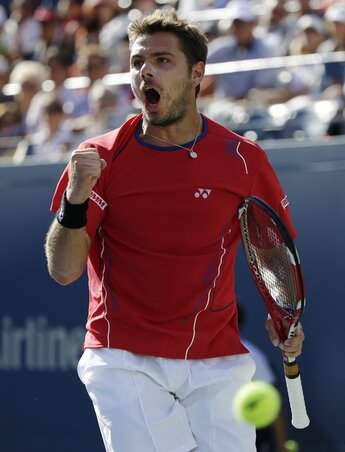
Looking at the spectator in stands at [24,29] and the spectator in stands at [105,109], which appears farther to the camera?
the spectator in stands at [24,29]

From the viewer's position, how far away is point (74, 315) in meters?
7.23

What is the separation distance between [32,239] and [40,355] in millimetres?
866

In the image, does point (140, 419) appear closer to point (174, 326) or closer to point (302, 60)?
Result: point (174, 326)

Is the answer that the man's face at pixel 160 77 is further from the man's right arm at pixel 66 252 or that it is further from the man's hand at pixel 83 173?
the man's right arm at pixel 66 252

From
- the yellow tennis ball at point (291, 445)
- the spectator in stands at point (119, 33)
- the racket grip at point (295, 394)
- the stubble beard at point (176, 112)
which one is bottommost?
the yellow tennis ball at point (291, 445)

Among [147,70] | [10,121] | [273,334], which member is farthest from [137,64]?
[10,121]

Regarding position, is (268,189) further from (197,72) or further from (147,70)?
(147,70)

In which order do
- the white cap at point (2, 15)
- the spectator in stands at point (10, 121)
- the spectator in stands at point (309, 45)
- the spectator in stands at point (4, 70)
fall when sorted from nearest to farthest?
the spectator in stands at point (309, 45)
the spectator in stands at point (10, 121)
the spectator in stands at point (4, 70)
the white cap at point (2, 15)

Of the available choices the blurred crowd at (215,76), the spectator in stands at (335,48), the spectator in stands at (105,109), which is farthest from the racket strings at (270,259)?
the spectator in stands at (105,109)

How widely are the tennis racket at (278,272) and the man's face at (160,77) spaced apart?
0.48 meters

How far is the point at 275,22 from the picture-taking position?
9.02m

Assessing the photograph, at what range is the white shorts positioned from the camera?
3.82 m

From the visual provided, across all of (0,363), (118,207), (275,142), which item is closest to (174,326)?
(118,207)

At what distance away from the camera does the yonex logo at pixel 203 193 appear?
3.95m
